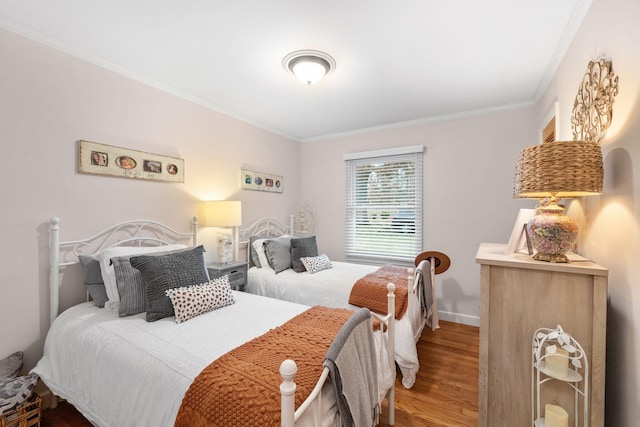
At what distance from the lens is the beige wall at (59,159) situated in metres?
1.80

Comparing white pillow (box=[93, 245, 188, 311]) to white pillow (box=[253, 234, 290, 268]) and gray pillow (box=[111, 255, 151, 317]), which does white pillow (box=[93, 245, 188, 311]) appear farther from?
white pillow (box=[253, 234, 290, 268])

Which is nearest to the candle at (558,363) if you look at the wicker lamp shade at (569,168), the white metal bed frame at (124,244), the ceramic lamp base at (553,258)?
the ceramic lamp base at (553,258)

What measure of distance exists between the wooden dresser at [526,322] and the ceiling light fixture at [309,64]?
1.80 m

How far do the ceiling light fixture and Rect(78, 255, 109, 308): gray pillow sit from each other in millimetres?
2098

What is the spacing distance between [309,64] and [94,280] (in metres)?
2.27

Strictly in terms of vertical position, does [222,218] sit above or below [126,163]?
below

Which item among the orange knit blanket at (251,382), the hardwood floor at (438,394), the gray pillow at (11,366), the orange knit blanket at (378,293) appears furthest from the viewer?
the orange knit blanket at (378,293)

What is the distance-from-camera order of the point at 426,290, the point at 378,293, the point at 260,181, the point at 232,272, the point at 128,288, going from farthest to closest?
the point at 260,181, the point at 232,272, the point at 426,290, the point at 378,293, the point at 128,288

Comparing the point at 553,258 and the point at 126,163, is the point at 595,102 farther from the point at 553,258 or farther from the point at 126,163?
the point at 126,163

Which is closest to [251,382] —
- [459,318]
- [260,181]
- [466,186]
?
[260,181]

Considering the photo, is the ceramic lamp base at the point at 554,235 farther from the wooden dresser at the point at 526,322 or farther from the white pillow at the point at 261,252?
the white pillow at the point at 261,252

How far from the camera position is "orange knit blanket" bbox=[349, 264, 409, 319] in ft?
7.33

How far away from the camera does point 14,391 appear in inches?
61.5

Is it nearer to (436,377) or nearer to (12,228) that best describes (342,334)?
(436,377)
